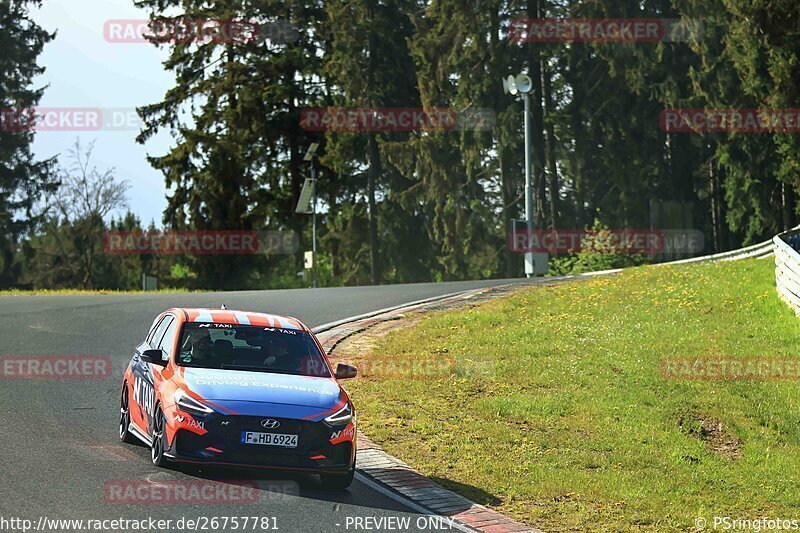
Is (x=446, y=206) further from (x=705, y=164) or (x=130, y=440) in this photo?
(x=130, y=440)

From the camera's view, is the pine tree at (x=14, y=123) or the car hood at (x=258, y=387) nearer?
the car hood at (x=258, y=387)

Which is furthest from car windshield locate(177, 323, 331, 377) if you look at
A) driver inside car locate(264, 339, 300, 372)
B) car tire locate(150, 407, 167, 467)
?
car tire locate(150, 407, 167, 467)

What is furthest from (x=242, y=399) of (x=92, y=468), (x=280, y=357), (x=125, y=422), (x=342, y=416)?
(x=125, y=422)

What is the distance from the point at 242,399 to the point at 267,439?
47 centimetres

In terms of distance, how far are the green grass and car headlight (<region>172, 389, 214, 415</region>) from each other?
2729 mm

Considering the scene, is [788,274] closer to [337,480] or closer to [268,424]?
[337,480]

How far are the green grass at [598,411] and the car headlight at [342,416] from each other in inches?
57.2

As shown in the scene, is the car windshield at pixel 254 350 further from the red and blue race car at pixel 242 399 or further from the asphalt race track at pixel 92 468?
the asphalt race track at pixel 92 468

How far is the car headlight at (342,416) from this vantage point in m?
10.7

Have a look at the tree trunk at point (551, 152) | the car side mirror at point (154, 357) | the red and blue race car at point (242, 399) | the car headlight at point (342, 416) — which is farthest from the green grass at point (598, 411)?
the tree trunk at point (551, 152)

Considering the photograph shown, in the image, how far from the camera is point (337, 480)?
1086cm

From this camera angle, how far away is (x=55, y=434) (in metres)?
12.7

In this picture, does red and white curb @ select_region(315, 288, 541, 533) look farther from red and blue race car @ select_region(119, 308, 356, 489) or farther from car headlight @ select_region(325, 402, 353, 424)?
car headlight @ select_region(325, 402, 353, 424)

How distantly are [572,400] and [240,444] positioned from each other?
20.9 ft
